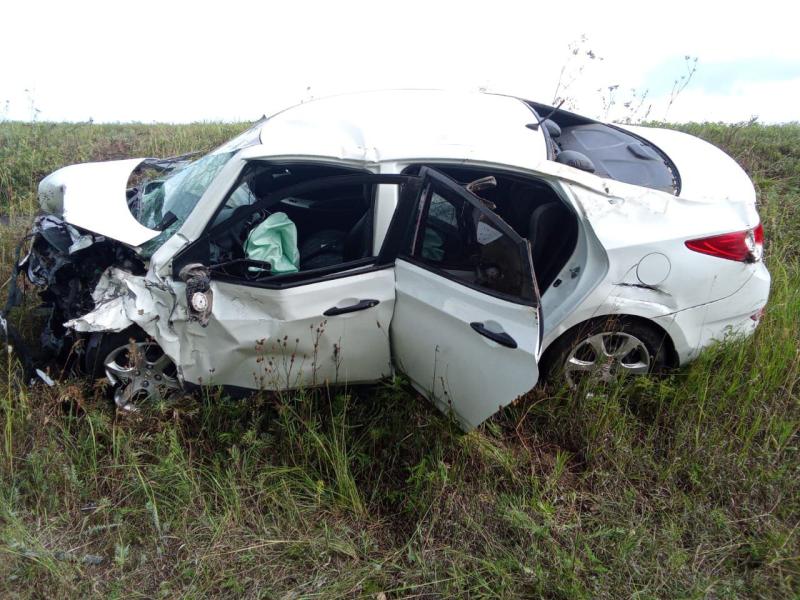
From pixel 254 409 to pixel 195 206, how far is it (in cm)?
114

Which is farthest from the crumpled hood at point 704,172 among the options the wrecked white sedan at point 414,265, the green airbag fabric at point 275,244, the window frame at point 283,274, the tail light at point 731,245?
the green airbag fabric at point 275,244

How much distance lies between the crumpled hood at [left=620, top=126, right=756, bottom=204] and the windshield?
7.77 feet

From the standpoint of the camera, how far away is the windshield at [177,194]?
3.21 meters

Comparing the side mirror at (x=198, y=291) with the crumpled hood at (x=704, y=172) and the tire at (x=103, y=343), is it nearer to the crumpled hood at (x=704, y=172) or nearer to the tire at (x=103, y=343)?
the tire at (x=103, y=343)

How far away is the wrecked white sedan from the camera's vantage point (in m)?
2.91

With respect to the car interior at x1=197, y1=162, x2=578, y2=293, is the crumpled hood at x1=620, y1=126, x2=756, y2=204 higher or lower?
higher

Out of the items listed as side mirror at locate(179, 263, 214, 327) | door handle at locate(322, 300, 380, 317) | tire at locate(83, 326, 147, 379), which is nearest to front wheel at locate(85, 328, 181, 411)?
tire at locate(83, 326, 147, 379)

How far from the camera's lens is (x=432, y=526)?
2756mm

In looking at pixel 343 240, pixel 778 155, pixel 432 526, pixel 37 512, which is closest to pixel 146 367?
pixel 37 512

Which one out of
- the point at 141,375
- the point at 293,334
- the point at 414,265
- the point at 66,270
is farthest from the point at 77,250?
the point at 414,265

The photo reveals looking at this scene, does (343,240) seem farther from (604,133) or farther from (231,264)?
(604,133)

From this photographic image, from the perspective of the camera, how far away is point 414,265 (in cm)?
296

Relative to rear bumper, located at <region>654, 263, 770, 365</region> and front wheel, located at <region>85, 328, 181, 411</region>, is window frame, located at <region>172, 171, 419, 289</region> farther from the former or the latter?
rear bumper, located at <region>654, 263, 770, 365</region>

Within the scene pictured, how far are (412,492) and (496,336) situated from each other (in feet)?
3.09
